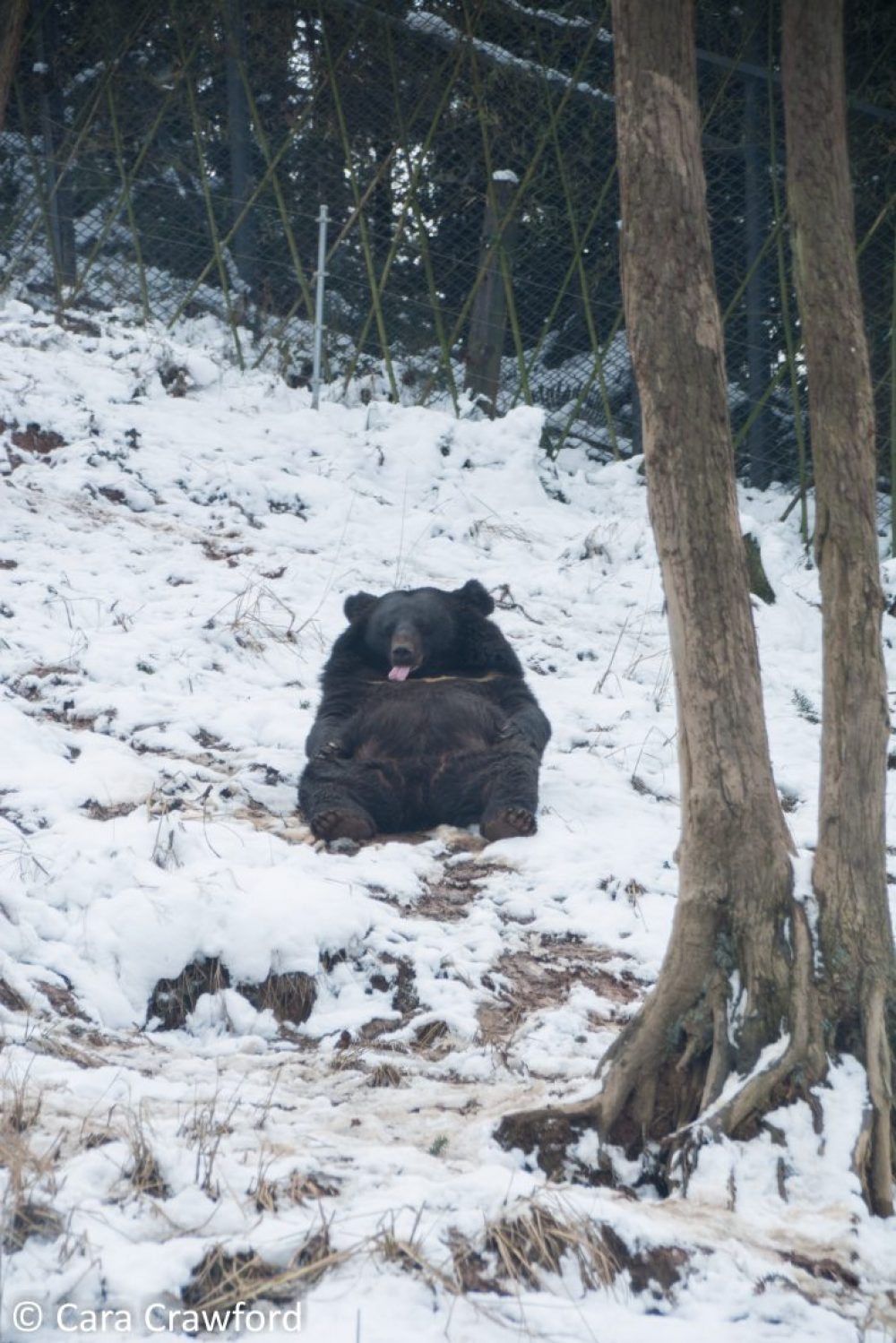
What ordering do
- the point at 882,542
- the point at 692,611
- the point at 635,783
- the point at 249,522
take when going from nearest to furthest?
1. the point at 692,611
2. the point at 635,783
3. the point at 249,522
4. the point at 882,542

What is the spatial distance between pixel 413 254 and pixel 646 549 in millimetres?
3427

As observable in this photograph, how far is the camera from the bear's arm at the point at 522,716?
585 centimetres

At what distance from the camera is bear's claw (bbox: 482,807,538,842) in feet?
17.4

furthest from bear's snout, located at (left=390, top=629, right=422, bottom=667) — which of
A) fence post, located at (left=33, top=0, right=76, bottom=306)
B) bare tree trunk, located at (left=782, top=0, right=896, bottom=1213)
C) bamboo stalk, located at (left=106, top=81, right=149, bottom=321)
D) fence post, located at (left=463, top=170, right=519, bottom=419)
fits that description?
fence post, located at (left=33, top=0, right=76, bottom=306)

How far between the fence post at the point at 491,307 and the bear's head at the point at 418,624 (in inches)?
192

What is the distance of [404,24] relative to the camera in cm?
1078

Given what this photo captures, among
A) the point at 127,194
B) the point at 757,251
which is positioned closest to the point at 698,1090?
the point at 757,251

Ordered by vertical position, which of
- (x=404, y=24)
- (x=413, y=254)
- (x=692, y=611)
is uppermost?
(x=404, y=24)

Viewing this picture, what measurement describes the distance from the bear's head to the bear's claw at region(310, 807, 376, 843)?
3.45ft

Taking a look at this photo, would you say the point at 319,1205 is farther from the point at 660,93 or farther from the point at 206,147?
the point at 206,147

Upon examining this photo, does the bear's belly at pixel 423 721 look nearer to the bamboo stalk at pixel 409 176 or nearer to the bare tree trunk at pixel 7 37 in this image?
the bare tree trunk at pixel 7 37

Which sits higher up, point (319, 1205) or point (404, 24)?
point (404, 24)

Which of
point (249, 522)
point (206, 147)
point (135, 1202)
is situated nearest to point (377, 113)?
point (206, 147)

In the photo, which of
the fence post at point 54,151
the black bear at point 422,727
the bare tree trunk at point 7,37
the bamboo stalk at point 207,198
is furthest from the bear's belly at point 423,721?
the fence post at point 54,151
